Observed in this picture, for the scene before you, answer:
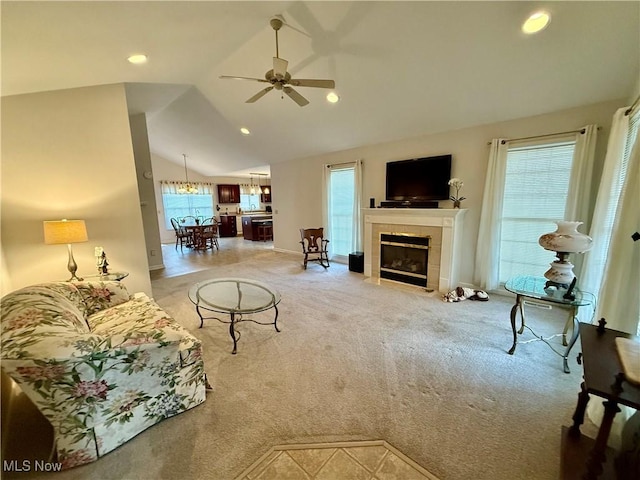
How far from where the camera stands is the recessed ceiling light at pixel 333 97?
12.2 ft

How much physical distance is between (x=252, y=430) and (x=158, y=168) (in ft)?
31.2

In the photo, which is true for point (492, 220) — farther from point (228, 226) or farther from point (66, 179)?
point (228, 226)

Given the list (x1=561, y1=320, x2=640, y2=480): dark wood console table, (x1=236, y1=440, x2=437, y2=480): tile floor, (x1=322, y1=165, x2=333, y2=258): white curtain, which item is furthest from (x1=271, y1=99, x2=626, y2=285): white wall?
(x1=236, y1=440, x2=437, y2=480): tile floor

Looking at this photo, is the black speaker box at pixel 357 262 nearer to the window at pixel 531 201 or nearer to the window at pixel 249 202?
the window at pixel 531 201

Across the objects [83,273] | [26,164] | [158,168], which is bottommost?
[83,273]

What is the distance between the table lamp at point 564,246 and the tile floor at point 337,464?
2051mm

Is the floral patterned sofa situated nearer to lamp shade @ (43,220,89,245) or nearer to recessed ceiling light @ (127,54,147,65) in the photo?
lamp shade @ (43,220,89,245)

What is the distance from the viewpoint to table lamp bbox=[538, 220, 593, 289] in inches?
85.7

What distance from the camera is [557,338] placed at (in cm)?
260

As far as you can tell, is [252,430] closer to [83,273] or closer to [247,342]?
[247,342]

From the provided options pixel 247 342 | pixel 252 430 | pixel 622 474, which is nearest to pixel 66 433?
pixel 252 430

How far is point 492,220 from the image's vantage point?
3.58 meters

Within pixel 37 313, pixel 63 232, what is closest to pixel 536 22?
pixel 37 313

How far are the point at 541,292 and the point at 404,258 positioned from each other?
2258 mm
